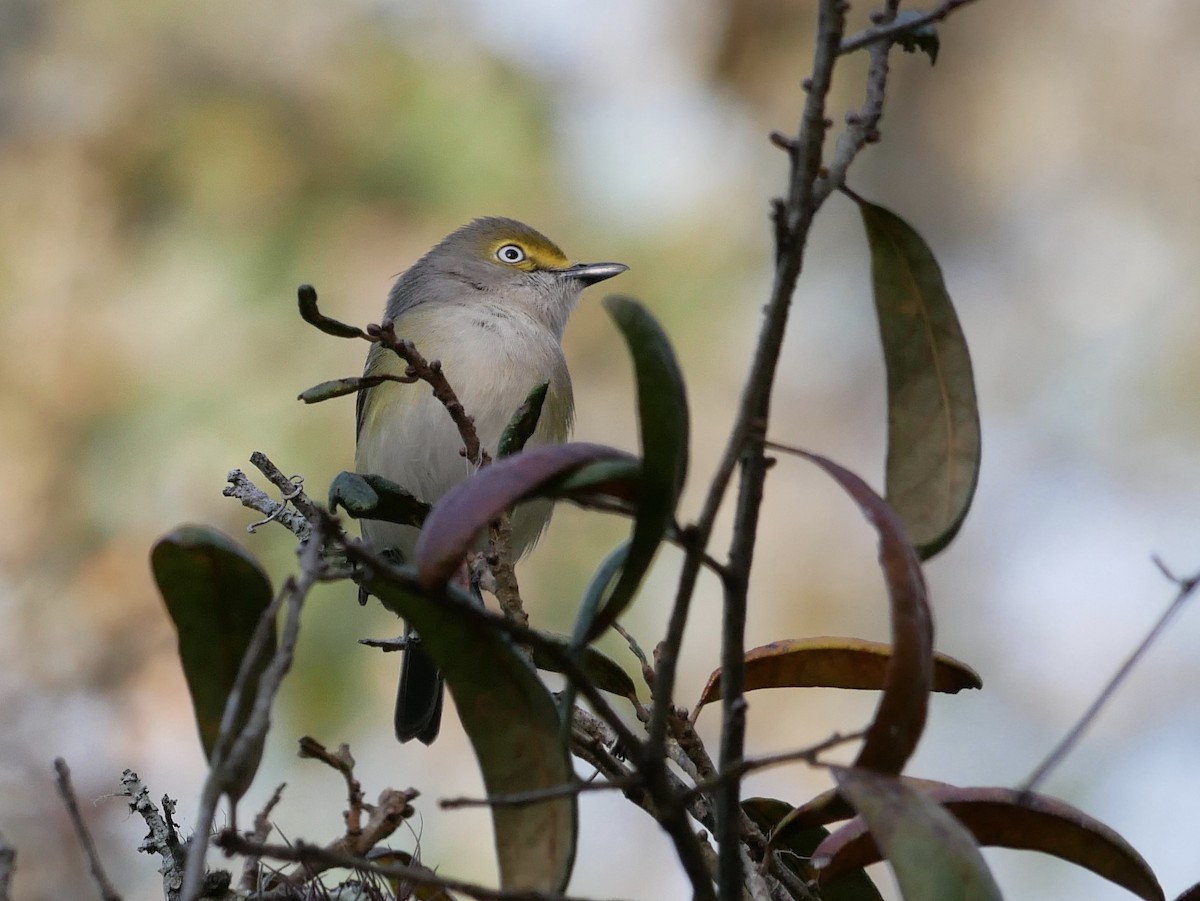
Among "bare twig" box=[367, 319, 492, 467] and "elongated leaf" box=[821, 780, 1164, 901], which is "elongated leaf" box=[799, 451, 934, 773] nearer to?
"elongated leaf" box=[821, 780, 1164, 901]

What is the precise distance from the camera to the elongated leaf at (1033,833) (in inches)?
60.6

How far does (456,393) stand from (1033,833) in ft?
9.25

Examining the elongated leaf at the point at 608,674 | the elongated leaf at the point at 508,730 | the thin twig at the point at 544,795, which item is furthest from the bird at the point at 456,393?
the thin twig at the point at 544,795

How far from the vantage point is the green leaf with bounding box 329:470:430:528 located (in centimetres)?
195

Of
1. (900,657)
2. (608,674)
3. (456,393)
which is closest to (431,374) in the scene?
(608,674)

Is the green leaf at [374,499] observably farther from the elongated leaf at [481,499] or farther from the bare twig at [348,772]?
the elongated leaf at [481,499]

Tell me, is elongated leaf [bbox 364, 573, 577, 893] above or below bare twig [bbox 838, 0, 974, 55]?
below

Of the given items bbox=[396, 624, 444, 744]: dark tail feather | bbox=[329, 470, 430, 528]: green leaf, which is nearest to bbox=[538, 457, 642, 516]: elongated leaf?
bbox=[329, 470, 430, 528]: green leaf

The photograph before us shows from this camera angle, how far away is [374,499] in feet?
6.39

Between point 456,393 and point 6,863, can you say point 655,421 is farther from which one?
point 456,393

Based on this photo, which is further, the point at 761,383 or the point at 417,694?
the point at 417,694

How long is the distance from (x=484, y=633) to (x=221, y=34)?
A: 6026 mm

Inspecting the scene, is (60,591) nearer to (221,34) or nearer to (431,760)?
(431,760)

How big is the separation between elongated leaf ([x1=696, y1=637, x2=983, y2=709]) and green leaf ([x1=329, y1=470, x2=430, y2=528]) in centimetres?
47
